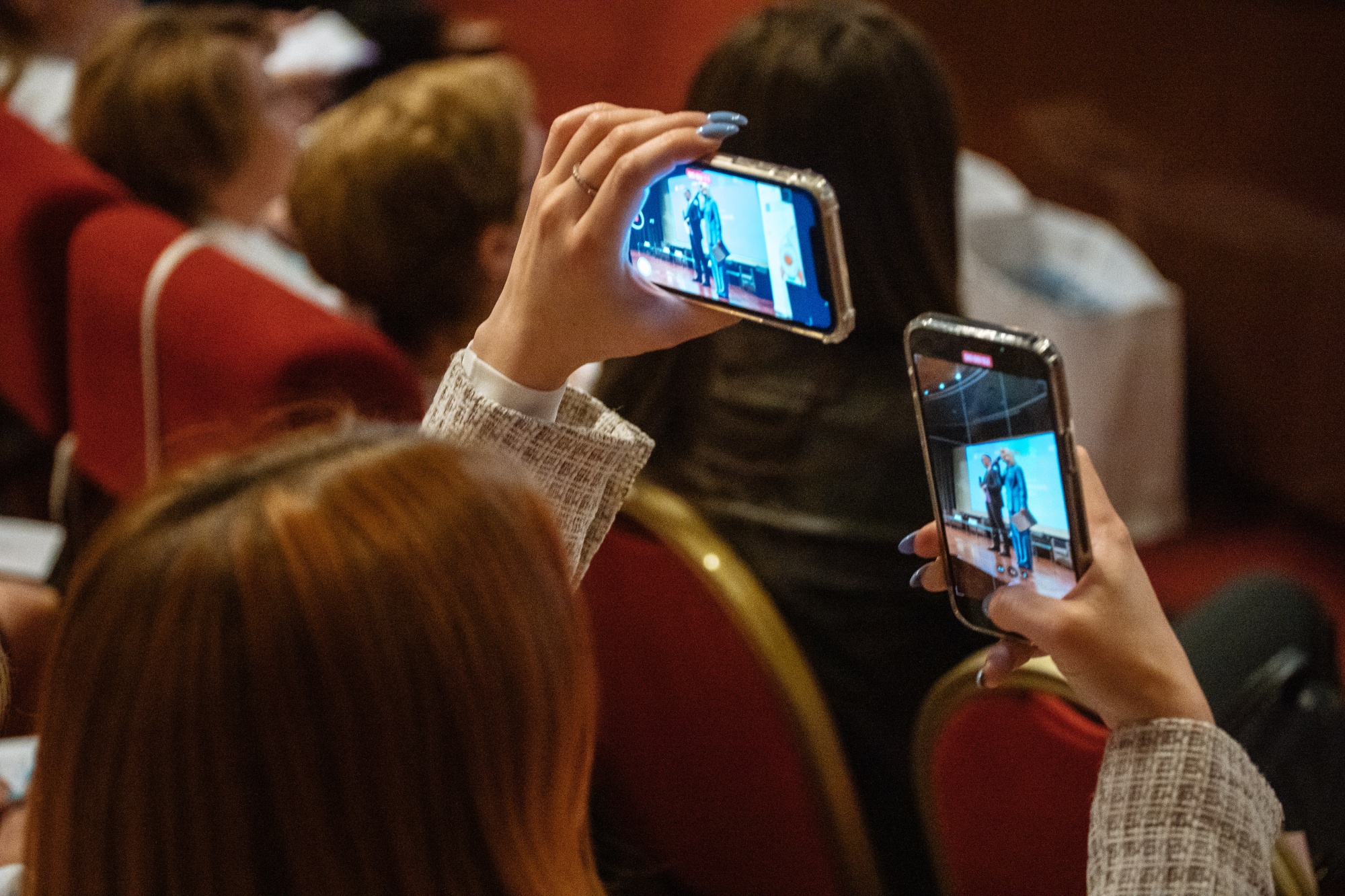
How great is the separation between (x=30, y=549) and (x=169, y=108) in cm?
69

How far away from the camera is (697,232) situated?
27.1 inches

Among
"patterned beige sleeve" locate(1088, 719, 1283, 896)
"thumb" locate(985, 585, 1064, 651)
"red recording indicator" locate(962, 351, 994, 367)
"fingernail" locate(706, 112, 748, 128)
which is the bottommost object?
"patterned beige sleeve" locate(1088, 719, 1283, 896)

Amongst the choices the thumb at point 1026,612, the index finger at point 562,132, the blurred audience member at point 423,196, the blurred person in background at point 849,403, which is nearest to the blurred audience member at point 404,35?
the blurred audience member at point 423,196

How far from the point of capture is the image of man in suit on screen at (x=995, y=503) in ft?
2.03

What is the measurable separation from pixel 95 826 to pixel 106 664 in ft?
0.22

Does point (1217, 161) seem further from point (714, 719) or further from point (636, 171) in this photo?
point (636, 171)

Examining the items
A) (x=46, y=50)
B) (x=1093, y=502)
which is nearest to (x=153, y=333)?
(x=1093, y=502)

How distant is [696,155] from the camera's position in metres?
0.65

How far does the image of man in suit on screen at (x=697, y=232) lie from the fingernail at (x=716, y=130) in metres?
0.04

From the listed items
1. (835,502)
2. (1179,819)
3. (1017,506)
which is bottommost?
(835,502)

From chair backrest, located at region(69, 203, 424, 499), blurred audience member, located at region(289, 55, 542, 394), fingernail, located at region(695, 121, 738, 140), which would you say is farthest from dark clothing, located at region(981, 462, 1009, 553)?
blurred audience member, located at region(289, 55, 542, 394)

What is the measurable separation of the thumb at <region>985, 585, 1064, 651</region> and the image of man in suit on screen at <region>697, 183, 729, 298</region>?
222 millimetres

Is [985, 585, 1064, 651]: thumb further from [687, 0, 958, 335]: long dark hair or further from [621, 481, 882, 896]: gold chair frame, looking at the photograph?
[687, 0, 958, 335]: long dark hair

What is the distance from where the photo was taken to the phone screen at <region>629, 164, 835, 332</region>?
64 centimetres
